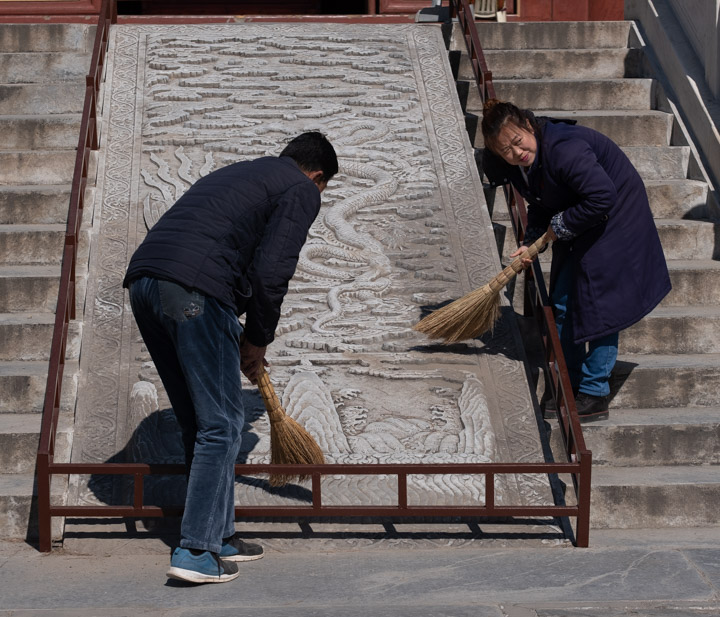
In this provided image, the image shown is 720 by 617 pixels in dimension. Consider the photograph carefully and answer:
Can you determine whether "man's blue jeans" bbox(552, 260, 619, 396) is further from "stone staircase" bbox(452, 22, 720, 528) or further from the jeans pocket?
the jeans pocket

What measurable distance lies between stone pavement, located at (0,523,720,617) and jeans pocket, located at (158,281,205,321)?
3.21ft

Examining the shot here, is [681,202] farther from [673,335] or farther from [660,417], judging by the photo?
[660,417]

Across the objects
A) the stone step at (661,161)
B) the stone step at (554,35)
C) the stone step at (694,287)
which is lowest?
the stone step at (694,287)

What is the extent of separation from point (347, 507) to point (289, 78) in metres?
4.28

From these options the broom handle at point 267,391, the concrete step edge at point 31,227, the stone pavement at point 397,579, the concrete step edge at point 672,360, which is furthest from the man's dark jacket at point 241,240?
the concrete step edge at point 31,227

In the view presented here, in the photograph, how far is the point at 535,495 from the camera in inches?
179

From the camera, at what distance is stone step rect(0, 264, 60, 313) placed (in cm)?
572

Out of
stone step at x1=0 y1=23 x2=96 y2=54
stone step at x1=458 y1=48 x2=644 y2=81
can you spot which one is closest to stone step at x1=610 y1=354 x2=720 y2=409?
stone step at x1=458 y1=48 x2=644 y2=81

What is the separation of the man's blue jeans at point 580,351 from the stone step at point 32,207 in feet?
10.2

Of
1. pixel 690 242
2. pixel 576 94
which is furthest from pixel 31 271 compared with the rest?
pixel 576 94

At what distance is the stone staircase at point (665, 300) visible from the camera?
456 centimetres

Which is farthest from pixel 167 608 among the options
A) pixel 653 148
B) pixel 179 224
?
pixel 653 148

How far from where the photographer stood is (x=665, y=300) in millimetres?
5988

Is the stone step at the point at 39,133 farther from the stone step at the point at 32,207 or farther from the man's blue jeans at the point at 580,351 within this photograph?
the man's blue jeans at the point at 580,351
